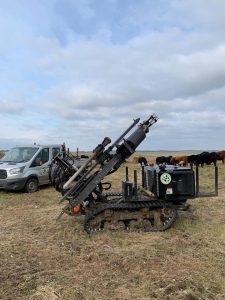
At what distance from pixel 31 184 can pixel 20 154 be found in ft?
5.09

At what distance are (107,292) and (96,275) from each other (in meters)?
0.68

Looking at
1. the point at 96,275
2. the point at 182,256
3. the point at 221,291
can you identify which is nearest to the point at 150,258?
the point at 182,256

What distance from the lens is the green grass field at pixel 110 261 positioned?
578 cm

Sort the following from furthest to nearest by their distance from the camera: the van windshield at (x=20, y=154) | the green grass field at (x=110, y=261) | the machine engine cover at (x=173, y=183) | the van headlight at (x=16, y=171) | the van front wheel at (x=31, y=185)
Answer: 1. the van windshield at (x=20, y=154)
2. the van front wheel at (x=31, y=185)
3. the van headlight at (x=16, y=171)
4. the machine engine cover at (x=173, y=183)
5. the green grass field at (x=110, y=261)

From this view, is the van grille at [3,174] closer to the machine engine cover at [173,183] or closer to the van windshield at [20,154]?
the van windshield at [20,154]

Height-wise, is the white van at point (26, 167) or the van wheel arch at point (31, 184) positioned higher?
the white van at point (26, 167)

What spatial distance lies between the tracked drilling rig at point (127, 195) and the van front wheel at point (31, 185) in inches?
298

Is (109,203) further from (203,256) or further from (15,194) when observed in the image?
(15,194)

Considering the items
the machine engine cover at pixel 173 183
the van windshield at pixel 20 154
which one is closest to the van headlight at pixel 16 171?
the van windshield at pixel 20 154

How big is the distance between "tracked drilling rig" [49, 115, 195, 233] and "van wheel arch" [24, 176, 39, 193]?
24.8 ft

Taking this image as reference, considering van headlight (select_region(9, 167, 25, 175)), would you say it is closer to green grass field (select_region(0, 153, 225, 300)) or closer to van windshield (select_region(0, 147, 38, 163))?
van windshield (select_region(0, 147, 38, 163))

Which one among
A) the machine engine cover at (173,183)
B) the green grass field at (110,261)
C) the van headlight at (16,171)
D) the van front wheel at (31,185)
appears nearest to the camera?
the green grass field at (110,261)

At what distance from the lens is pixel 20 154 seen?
17641 millimetres

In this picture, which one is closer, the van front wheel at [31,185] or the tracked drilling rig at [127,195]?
the tracked drilling rig at [127,195]
